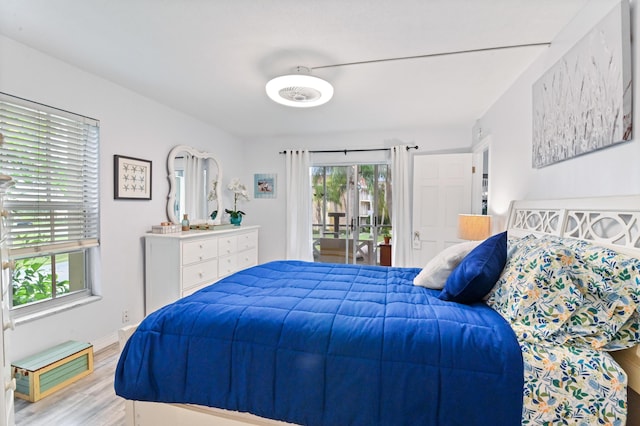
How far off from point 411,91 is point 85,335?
12.1 ft

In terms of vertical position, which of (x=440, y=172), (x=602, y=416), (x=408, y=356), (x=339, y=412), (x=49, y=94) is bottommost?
(x=339, y=412)

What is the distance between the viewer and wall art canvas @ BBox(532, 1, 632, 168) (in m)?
1.37

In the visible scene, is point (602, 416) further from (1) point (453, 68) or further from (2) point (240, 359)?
(1) point (453, 68)

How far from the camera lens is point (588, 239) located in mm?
1517

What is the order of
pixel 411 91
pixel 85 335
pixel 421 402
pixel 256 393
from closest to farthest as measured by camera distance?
pixel 421 402 → pixel 256 393 → pixel 85 335 → pixel 411 91

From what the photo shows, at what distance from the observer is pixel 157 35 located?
2008 mm

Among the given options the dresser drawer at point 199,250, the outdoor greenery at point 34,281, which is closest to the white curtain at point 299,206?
the dresser drawer at point 199,250

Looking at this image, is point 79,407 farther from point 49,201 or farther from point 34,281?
point 49,201

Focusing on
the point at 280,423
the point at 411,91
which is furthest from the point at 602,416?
the point at 411,91

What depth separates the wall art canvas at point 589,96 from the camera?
1.37 meters

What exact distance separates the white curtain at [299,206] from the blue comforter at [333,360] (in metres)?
3.13

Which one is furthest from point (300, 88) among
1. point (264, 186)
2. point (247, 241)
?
point (264, 186)

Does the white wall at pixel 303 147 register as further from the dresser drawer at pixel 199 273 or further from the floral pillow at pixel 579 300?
the floral pillow at pixel 579 300

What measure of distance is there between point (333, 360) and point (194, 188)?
3.38 meters
